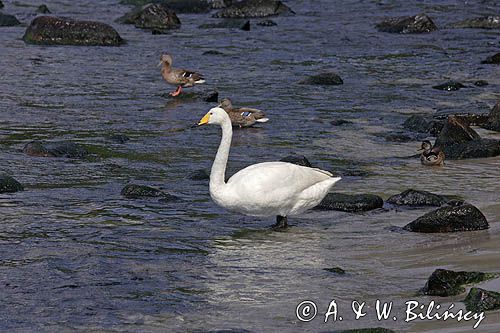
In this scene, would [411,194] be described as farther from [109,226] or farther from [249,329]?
[249,329]

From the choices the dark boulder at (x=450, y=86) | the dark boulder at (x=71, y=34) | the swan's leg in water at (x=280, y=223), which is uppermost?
the dark boulder at (x=450, y=86)

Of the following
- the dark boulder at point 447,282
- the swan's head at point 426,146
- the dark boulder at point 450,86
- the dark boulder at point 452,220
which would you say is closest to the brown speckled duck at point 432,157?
the swan's head at point 426,146

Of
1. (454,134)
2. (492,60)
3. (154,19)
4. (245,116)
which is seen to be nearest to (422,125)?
(454,134)

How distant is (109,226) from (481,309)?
428 centimetres

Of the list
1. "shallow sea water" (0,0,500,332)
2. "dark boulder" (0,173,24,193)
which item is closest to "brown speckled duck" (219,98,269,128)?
"shallow sea water" (0,0,500,332)

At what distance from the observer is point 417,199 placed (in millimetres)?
11883

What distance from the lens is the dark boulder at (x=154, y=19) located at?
27297mm

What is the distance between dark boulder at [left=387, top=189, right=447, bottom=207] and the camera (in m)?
11.9

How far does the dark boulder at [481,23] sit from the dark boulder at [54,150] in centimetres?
1492

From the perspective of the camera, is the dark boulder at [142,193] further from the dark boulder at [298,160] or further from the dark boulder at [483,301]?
the dark boulder at [483,301]

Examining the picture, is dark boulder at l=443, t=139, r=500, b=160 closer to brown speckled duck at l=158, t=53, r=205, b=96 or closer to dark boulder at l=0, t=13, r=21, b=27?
brown speckled duck at l=158, t=53, r=205, b=96

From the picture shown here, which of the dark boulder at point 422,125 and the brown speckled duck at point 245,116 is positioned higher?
the dark boulder at point 422,125

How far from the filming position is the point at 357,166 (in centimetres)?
1401

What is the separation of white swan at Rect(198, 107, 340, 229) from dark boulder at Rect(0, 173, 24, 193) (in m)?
2.44
